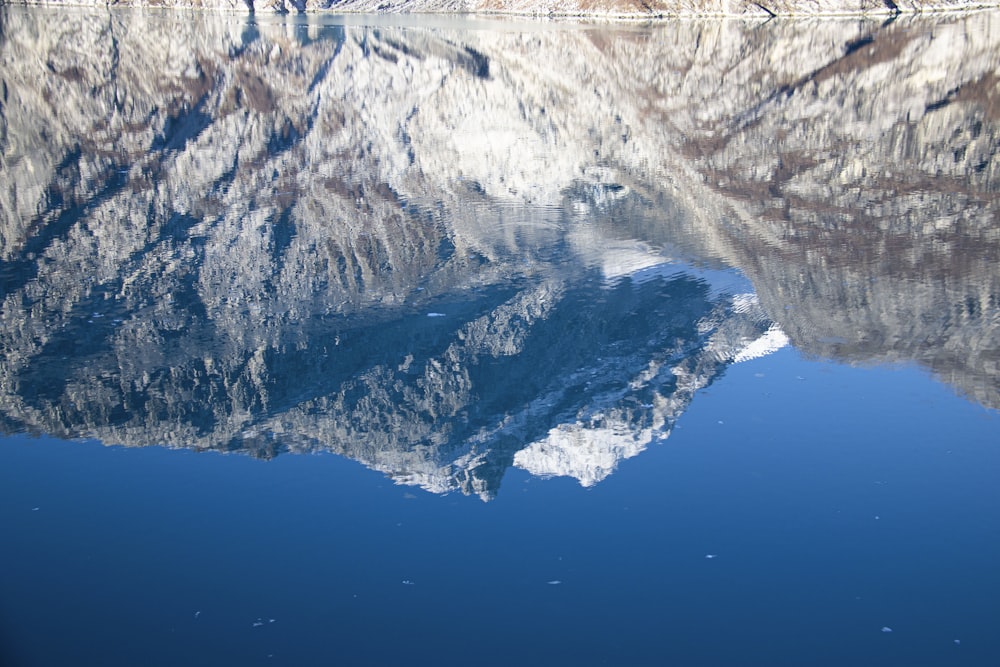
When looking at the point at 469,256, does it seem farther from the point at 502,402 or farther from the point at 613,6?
the point at 613,6

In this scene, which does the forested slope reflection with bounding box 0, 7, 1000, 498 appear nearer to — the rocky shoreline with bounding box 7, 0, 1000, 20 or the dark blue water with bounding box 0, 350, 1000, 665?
the dark blue water with bounding box 0, 350, 1000, 665

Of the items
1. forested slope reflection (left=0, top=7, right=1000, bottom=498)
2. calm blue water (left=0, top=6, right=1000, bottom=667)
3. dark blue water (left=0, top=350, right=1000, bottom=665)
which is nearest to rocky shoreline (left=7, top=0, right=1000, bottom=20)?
forested slope reflection (left=0, top=7, right=1000, bottom=498)

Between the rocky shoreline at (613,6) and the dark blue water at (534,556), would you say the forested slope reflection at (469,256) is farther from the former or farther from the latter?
the rocky shoreline at (613,6)

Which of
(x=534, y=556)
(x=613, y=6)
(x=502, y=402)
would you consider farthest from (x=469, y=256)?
(x=613, y=6)

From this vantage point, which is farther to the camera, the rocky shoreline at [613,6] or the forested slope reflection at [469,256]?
the rocky shoreline at [613,6]

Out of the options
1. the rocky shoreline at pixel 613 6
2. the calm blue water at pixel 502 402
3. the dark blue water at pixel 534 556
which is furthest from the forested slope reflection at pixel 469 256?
the rocky shoreline at pixel 613 6

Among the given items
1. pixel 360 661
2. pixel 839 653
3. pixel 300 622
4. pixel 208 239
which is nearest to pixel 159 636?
pixel 300 622
